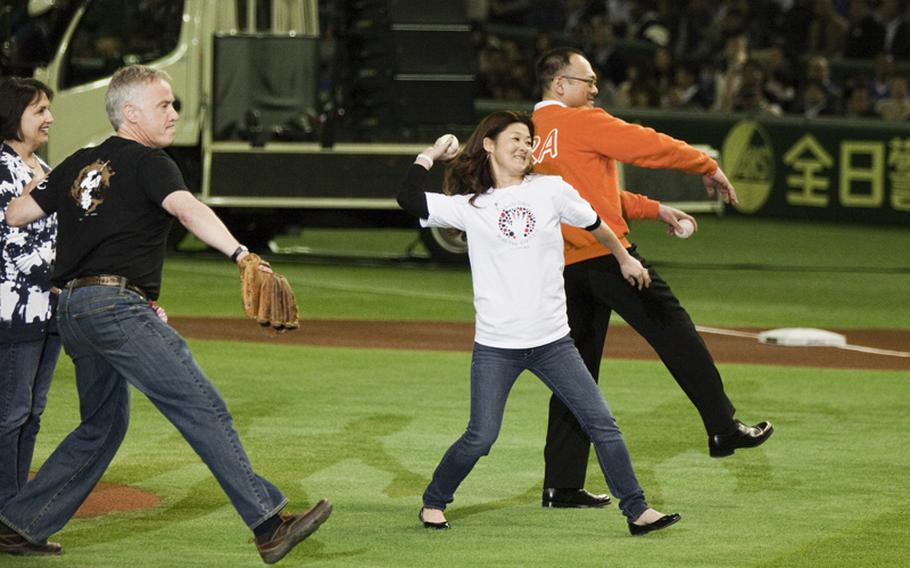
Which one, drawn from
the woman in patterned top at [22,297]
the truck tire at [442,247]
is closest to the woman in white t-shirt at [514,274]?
the woman in patterned top at [22,297]

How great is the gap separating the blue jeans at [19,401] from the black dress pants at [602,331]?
2179 millimetres

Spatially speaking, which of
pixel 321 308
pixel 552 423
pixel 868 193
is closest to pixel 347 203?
pixel 321 308

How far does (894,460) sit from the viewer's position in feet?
29.2

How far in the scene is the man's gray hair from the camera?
6410mm

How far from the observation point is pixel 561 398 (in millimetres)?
7176

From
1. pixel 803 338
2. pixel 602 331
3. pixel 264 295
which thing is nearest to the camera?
pixel 264 295

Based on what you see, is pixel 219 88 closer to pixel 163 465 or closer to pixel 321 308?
pixel 321 308

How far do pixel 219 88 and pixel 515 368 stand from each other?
11.4 meters

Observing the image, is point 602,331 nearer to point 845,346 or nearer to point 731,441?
point 731,441

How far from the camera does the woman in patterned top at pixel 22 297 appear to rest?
7027 millimetres

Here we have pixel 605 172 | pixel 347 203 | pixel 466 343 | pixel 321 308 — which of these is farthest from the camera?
pixel 347 203

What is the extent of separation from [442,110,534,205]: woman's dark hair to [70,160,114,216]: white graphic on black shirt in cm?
144

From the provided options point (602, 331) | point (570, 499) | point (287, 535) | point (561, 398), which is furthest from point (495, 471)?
point (287, 535)

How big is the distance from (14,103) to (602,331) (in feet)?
8.87
